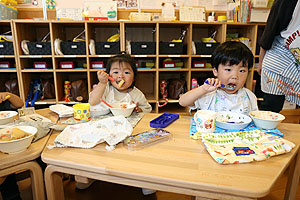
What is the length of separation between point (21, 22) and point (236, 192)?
115 inches

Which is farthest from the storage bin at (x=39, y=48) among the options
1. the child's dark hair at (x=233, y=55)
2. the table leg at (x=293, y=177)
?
the table leg at (x=293, y=177)

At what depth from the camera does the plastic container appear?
79 cm

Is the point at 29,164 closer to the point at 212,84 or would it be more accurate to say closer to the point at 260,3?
the point at 212,84

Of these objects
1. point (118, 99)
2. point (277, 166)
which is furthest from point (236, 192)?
point (118, 99)

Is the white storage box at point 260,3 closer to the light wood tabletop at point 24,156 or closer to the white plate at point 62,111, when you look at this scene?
the white plate at point 62,111

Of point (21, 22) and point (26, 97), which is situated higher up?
point (21, 22)

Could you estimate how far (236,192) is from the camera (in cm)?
55

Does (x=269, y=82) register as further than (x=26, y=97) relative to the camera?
No

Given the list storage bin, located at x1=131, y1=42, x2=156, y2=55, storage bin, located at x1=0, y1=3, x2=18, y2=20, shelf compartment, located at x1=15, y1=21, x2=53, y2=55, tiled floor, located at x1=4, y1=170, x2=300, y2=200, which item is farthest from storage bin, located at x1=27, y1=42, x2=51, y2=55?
tiled floor, located at x1=4, y1=170, x2=300, y2=200

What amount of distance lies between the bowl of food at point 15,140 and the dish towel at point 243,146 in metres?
0.65

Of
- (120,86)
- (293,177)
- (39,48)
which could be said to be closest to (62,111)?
(120,86)

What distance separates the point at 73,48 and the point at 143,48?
0.89 meters

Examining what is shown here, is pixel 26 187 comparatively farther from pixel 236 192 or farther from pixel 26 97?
pixel 26 97

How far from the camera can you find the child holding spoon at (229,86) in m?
1.21
